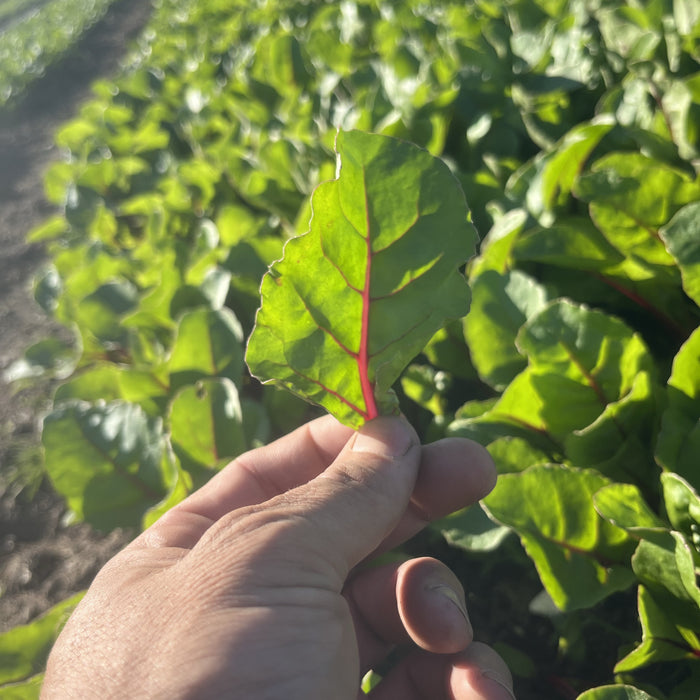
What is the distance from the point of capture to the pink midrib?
31.6 inches

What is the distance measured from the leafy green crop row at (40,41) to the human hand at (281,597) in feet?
39.5

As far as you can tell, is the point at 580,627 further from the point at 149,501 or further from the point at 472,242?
the point at 149,501

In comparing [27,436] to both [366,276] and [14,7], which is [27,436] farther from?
[14,7]

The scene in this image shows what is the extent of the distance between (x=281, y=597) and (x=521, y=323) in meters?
0.68

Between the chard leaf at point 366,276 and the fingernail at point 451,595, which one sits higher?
the chard leaf at point 366,276

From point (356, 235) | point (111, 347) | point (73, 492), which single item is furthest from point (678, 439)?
point (111, 347)

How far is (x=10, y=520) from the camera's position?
8.90 ft

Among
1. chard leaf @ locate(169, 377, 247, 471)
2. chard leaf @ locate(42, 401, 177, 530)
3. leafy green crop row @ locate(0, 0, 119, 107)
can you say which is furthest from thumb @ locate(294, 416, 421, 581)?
leafy green crop row @ locate(0, 0, 119, 107)

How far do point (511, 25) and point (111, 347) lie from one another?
1810 millimetres

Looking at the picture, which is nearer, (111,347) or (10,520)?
(111,347)

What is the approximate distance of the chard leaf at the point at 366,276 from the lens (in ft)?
2.46

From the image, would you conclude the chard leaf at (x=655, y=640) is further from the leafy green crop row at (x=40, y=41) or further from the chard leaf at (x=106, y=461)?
the leafy green crop row at (x=40, y=41)

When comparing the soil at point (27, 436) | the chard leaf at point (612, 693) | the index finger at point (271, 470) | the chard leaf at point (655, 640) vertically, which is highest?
the index finger at point (271, 470)

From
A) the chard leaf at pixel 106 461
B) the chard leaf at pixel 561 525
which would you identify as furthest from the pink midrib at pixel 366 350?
the chard leaf at pixel 106 461
